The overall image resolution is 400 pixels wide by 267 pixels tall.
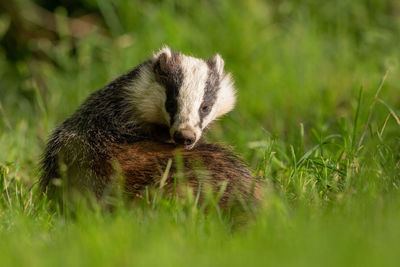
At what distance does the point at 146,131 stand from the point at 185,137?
1.40 ft

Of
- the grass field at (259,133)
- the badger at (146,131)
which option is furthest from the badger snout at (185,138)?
the grass field at (259,133)

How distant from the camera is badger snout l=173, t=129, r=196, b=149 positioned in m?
4.34

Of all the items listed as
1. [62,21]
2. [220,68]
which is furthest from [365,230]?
[62,21]

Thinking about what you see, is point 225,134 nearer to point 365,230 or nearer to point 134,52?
point 134,52

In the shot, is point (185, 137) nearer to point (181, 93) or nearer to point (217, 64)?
point (181, 93)

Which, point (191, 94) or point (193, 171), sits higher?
point (191, 94)

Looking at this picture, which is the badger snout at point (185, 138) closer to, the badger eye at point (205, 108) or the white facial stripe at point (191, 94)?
the white facial stripe at point (191, 94)

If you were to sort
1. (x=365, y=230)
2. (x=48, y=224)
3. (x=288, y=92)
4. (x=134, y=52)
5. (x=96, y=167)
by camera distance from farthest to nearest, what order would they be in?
(x=134, y=52) < (x=288, y=92) < (x=96, y=167) < (x=48, y=224) < (x=365, y=230)

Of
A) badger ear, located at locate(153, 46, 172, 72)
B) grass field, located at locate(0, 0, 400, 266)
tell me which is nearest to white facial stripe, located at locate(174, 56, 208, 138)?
badger ear, located at locate(153, 46, 172, 72)

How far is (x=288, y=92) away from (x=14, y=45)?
14.0 ft

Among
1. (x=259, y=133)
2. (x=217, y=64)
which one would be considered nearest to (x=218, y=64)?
(x=217, y=64)

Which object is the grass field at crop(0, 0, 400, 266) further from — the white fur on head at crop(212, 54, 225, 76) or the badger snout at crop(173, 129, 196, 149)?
the white fur on head at crop(212, 54, 225, 76)

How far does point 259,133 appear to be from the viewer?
6.05 m

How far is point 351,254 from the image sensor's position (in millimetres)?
2555
